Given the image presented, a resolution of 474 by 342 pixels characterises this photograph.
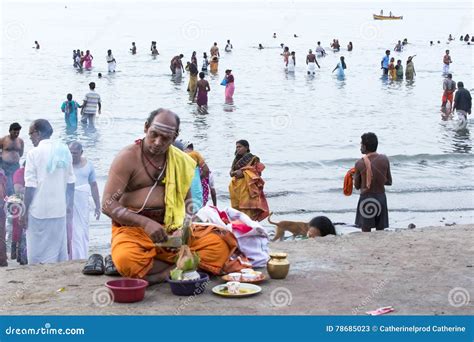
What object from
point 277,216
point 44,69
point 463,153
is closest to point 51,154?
point 277,216

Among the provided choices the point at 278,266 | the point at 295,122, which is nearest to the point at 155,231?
the point at 278,266

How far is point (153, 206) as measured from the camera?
5.98m

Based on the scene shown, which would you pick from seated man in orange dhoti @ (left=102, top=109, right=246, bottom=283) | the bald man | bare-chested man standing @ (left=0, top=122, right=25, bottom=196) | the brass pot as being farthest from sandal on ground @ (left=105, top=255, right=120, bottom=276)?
bare-chested man standing @ (left=0, top=122, right=25, bottom=196)

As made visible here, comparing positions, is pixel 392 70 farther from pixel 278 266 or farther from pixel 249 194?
pixel 278 266

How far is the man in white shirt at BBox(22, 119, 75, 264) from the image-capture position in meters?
7.27

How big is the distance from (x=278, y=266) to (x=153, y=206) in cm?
110

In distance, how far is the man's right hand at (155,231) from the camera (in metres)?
5.73

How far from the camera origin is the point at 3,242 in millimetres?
8609

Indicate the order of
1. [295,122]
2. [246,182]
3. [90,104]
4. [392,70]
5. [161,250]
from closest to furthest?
[161,250] < [246,182] < [90,104] < [295,122] < [392,70]

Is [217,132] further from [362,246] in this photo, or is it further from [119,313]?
[119,313]

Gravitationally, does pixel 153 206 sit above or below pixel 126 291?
above

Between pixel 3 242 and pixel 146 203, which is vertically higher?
pixel 146 203
